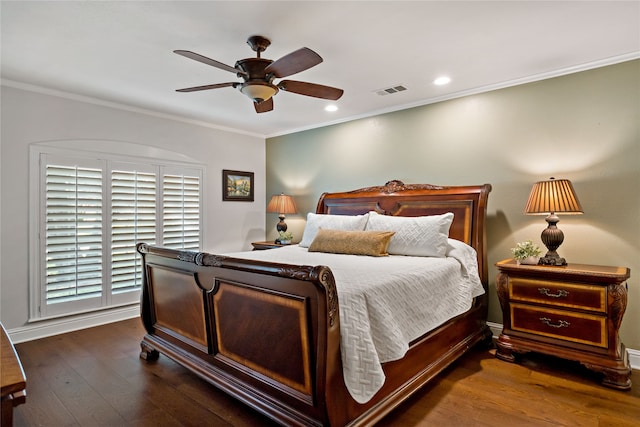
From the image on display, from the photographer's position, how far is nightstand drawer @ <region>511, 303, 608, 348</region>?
8.45 feet

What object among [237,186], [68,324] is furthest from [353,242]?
[68,324]

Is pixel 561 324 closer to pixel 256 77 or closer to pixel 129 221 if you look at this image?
pixel 256 77

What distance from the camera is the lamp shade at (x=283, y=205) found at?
4977 mm

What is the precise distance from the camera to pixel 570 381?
259cm

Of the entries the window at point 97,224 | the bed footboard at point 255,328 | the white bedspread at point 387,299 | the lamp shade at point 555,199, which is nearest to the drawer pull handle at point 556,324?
the white bedspread at point 387,299

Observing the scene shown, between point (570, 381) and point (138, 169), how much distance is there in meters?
4.64

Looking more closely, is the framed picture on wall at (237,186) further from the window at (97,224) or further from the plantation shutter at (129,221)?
the plantation shutter at (129,221)

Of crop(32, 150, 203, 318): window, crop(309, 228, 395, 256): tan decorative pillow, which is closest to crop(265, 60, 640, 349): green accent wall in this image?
crop(309, 228, 395, 256): tan decorative pillow

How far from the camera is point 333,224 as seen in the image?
3811 millimetres

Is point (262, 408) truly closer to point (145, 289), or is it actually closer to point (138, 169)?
point (145, 289)

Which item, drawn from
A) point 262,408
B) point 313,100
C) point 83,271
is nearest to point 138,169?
point 83,271

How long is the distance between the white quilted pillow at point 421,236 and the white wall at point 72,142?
106 inches

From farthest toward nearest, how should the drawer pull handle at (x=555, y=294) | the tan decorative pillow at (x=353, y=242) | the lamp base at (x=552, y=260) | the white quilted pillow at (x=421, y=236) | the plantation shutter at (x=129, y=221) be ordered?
the plantation shutter at (x=129, y=221) < the tan decorative pillow at (x=353, y=242) < the white quilted pillow at (x=421, y=236) < the lamp base at (x=552, y=260) < the drawer pull handle at (x=555, y=294)

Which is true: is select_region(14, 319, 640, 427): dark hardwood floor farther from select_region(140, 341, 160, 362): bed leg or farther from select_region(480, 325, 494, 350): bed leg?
select_region(480, 325, 494, 350): bed leg
